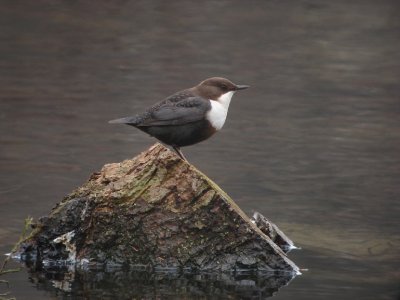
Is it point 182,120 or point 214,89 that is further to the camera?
point 214,89

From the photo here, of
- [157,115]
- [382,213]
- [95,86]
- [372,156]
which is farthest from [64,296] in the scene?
[95,86]

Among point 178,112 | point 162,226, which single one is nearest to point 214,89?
point 178,112

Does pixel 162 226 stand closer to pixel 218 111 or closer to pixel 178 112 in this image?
pixel 178 112

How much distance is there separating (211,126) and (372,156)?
314cm

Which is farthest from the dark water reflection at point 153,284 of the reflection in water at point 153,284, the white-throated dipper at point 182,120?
the white-throated dipper at point 182,120

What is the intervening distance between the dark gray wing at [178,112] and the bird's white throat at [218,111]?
35 millimetres

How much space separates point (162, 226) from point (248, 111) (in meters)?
5.15

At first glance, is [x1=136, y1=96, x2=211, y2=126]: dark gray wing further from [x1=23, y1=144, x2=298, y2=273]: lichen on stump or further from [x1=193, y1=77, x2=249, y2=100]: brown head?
[x1=23, y1=144, x2=298, y2=273]: lichen on stump

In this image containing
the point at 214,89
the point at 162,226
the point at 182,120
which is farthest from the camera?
the point at 214,89

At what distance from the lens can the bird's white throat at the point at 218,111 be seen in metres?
7.09

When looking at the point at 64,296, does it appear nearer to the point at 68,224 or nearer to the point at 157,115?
the point at 68,224

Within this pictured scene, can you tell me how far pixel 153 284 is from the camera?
6160 mm

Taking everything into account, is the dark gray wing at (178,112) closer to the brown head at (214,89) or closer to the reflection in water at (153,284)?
the brown head at (214,89)

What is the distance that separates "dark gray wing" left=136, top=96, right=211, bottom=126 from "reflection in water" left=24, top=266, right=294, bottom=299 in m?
1.13
